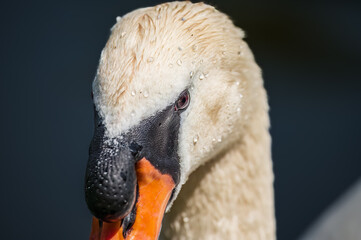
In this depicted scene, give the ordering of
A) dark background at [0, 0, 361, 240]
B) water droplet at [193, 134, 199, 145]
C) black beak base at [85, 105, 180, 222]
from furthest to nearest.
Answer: dark background at [0, 0, 361, 240] → water droplet at [193, 134, 199, 145] → black beak base at [85, 105, 180, 222]

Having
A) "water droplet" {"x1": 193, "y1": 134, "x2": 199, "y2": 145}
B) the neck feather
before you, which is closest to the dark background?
the neck feather

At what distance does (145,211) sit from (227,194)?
19.9 inches

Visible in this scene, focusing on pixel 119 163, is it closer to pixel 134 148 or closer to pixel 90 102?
pixel 134 148

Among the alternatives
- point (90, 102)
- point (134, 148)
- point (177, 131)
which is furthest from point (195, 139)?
point (90, 102)

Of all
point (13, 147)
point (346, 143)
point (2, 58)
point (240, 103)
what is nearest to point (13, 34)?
point (2, 58)

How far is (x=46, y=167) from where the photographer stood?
15.4ft

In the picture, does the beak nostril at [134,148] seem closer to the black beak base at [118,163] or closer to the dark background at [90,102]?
the black beak base at [118,163]

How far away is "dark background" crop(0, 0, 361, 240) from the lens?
180 inches

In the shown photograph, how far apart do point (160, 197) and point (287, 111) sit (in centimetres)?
405

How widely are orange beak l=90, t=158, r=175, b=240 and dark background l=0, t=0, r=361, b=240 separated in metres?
2.77

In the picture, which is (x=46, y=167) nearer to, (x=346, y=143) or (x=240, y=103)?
(x=346, y=143)

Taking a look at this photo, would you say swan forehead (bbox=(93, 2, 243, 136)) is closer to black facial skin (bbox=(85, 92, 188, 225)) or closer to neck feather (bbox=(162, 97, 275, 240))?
black facial skin (bbox=(85, 92, 188, 225))

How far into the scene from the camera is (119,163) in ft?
4.61

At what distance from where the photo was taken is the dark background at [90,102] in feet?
15.0
